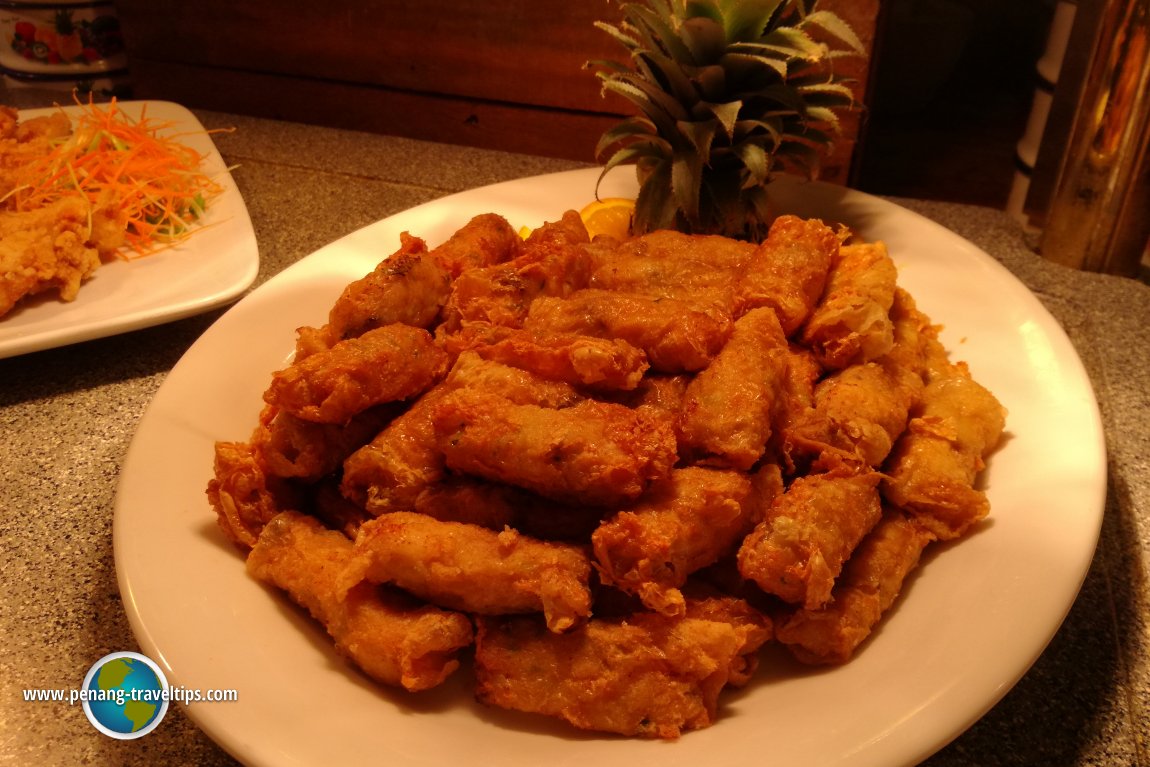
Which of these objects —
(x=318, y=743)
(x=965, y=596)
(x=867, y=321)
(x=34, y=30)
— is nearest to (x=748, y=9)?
(x=867, y=321)

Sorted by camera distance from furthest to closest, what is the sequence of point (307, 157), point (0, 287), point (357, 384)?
point (307, 157) → point (0, 287) → point (357, 384)

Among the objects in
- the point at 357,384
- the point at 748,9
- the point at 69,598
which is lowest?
the point at 69,598

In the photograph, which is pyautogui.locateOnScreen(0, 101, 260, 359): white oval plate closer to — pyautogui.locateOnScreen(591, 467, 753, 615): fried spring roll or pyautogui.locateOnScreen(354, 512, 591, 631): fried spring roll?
pyautogui.locateOnScreen(354, 512, 591, 631): fried spring roll

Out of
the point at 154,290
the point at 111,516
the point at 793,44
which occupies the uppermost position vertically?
the point at 793,44

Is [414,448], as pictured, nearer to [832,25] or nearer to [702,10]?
[702,10]

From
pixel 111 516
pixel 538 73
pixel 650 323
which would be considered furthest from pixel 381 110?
pixel 650 323

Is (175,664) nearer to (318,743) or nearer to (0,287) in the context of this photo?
(318,743)
